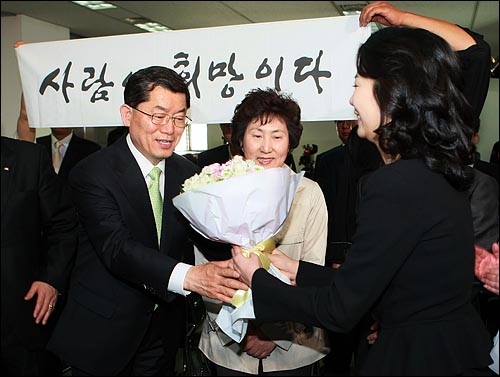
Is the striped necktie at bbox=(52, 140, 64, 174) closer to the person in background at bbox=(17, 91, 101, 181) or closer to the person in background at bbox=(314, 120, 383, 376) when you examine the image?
the person in background at bbox=(17, 91, 101, 181)

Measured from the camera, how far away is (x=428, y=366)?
1078mm

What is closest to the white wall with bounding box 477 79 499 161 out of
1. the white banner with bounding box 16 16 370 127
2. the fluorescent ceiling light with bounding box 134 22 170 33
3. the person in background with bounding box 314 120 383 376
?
the fluorescent ceiling light with bounding box 134 22 170 33

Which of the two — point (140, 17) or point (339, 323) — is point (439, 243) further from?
point (140, 17)

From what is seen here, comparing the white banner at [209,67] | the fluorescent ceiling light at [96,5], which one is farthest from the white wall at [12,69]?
the white banner at [209,67]

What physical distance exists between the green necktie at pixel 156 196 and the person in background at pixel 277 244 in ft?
1.06

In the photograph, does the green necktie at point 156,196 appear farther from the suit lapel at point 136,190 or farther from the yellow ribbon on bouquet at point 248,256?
the yellow ribbon on bouquet at point 248,256

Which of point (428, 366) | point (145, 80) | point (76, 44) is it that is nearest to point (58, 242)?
point (145, 80)

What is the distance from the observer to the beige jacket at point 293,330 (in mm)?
1744

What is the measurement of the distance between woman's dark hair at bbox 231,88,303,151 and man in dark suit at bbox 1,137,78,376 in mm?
723

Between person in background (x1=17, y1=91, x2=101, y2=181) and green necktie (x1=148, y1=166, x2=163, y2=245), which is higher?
person in background (x1=17, y1=91, x2=101, y2=181)

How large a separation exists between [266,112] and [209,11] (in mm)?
4348

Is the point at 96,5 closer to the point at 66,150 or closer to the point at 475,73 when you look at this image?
the point at 66,150

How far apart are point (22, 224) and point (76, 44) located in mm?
882

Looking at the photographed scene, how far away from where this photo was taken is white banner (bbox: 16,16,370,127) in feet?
6.22
